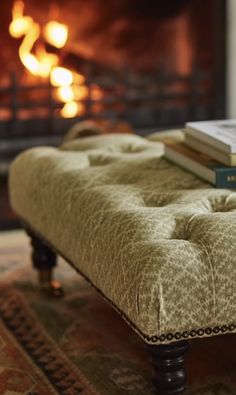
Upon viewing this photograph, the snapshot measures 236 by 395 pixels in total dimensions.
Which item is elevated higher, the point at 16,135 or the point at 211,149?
the point at 211,149

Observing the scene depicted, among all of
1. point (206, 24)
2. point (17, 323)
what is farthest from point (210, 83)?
point (17, 323)

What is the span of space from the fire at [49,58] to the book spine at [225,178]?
1.48m

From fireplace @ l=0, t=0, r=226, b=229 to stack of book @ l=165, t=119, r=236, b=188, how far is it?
48.9 inches

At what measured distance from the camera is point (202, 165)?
1.52 meters

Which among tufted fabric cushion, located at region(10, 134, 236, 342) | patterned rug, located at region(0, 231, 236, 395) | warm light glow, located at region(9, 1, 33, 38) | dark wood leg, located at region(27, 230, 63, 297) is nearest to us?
tufted fabric cushion, located at region(10, 134, 236, 342)

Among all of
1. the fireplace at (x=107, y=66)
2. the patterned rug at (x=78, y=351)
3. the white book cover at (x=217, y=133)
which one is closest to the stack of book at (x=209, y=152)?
the white book cover at (x=217, y=133)

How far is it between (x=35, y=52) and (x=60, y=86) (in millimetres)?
137

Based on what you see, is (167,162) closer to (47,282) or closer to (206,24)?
(47,282)

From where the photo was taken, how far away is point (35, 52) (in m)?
2.87

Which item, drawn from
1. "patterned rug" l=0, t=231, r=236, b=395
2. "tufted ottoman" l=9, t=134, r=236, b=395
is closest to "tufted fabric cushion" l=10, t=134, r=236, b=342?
"tufted ottoman" l=9, t=134, r=236, b=395

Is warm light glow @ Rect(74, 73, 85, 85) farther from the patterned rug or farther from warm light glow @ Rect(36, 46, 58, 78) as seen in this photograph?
the patterned rug

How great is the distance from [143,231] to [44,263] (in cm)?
66

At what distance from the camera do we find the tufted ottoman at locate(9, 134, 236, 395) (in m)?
1.17

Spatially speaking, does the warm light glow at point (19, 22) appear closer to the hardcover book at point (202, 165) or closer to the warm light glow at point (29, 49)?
the warm light glow at point (29, 49)
